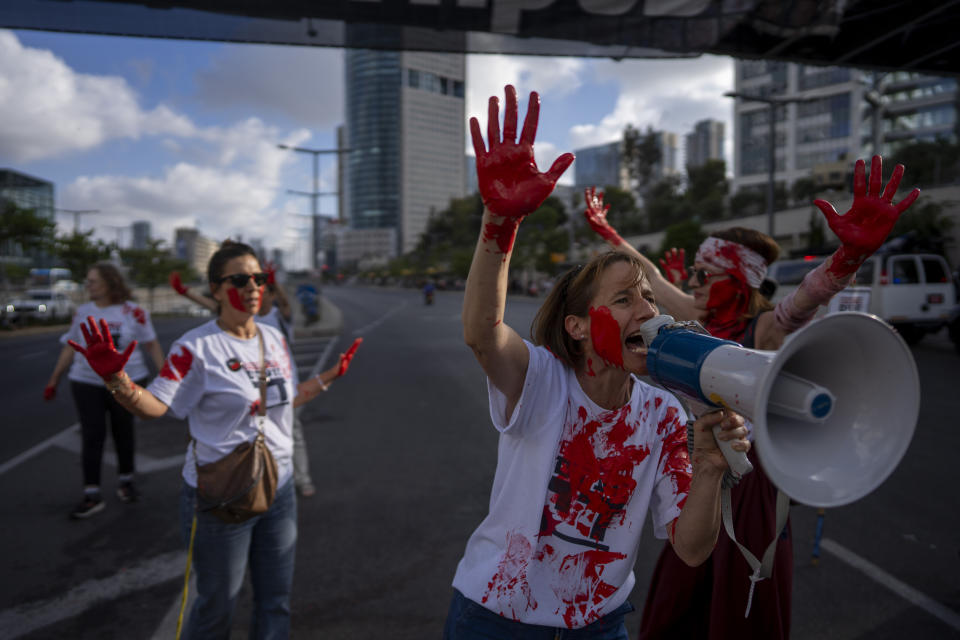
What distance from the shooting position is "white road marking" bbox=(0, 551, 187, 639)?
3.04m

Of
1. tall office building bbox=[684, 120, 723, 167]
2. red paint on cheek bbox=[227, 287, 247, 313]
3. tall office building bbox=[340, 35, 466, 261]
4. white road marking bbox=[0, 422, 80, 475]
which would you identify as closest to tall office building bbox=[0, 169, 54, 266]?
white road marking bbox=[0, 422, 80, 475]

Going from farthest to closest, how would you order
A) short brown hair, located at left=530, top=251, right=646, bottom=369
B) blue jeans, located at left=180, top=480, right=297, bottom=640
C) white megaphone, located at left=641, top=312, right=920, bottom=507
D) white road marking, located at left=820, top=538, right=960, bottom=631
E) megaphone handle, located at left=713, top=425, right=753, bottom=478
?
white road marking, located at left=820, top=538, right=960, bottom=631, blue jeans, located at left=180, top=480, right=297, bottom=640, short brown hair, located at left=530, top=251, right=646, bottom=369, megaphone handle, located at left=713, top=425, right=753, bottom=478, white megaphone, located at left=641, top=312, right=920, bottom=507

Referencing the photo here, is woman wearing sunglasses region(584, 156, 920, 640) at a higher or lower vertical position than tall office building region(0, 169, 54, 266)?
lower

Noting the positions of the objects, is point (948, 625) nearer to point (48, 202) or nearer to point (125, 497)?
point (125, 497)

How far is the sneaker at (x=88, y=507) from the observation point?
4449mm

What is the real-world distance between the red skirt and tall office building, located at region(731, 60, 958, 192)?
67.2 m

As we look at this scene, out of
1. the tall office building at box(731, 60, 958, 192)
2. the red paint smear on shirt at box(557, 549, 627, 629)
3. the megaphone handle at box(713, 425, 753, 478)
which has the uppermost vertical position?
the tall office building at box(731, 60, 958, 192)

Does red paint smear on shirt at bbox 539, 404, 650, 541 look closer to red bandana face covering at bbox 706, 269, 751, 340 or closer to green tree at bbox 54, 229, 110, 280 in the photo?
red bandana face covering at bbox 706, 269, 751, 340

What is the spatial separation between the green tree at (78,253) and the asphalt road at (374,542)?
29.8 meters

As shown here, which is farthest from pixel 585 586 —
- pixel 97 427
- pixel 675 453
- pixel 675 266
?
pixel 97 427

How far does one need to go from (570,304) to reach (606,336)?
0.18 m

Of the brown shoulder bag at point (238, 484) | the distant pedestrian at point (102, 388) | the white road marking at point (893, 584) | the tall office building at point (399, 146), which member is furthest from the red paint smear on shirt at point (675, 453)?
the tall office building at point (399, 146)

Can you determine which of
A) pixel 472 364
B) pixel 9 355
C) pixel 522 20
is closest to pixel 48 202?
pixel 9 355

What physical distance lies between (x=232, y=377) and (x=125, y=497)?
3032mm
